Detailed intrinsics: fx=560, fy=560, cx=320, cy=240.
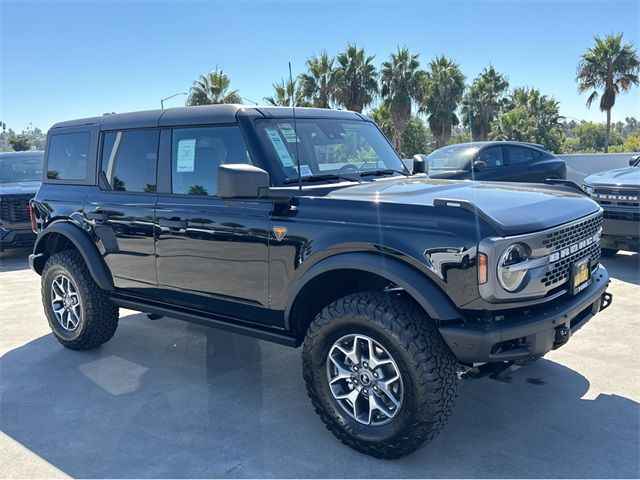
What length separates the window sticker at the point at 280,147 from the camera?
3.73 meters

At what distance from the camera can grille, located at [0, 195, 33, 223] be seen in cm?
945

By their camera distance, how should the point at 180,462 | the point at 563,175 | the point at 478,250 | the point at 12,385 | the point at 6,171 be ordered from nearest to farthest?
the point at 478,250 → the point at 180,462 → the point at 12,385 → the point at 6,171 → the point at 563,175

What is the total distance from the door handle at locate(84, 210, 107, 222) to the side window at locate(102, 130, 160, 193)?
23cm

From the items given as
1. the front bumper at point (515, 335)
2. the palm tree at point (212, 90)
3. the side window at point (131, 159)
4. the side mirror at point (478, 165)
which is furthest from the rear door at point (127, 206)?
the palm tree at point (212, 90)

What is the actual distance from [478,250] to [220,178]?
1.58 metres

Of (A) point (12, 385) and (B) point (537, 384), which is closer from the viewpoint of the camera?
(B) point (537, 384)

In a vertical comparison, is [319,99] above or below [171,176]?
above

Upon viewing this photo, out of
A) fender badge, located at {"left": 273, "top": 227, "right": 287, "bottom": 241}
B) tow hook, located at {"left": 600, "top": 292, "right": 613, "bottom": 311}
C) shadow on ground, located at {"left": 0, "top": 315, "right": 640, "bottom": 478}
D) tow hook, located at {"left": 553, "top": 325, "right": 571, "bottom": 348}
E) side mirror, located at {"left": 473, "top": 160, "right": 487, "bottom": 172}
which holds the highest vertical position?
side mirror, located at {"left": 473, "top": 160, "right": 487, "bottom": 172}

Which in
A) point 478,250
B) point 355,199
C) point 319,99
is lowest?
point 478,250

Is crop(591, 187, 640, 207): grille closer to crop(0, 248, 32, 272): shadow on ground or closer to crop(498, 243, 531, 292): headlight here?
crop(498, 243, 531, 292): headlight

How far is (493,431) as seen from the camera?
337 centimetres

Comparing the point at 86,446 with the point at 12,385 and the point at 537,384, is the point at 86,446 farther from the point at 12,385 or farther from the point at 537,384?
the point at 537,384

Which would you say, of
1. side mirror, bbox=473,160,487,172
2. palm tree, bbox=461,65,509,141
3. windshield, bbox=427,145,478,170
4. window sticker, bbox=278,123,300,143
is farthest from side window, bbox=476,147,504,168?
palm tree, bbox=461,65,509,141

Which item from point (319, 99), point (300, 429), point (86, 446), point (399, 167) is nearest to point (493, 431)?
point (300, 429)
